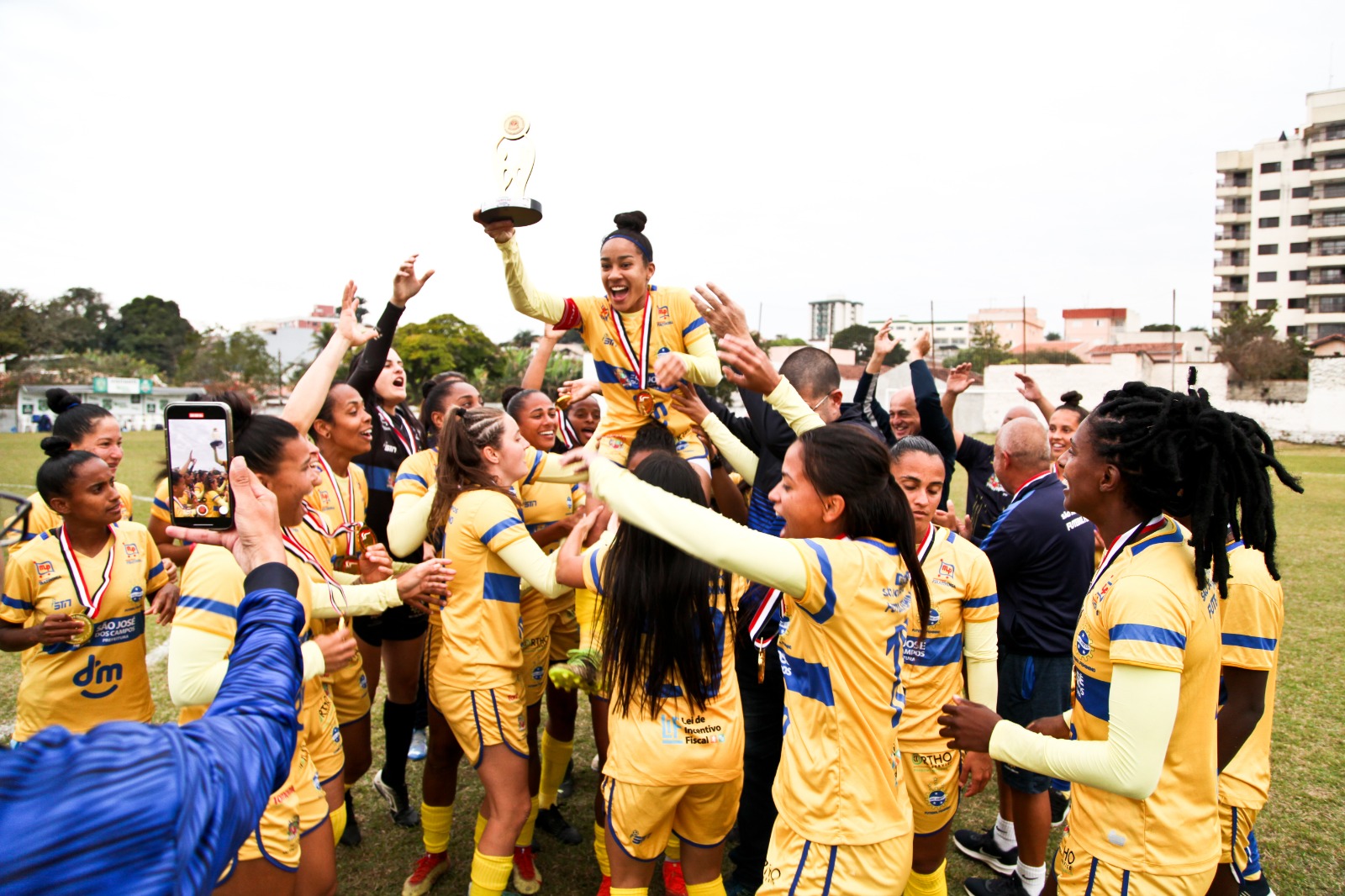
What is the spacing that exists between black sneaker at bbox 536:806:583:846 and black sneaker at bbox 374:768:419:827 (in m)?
0.80

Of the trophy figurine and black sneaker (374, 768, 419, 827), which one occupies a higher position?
the trophy figurine

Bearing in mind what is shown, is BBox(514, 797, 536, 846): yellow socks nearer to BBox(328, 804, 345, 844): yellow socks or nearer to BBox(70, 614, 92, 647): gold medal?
BBox(328, 804, 345, 844): yellow socks

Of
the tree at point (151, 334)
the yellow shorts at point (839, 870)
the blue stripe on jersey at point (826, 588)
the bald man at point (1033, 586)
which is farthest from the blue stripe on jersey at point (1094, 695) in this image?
the tree at point (151, 334)

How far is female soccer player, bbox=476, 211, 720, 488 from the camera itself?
16.2 feet

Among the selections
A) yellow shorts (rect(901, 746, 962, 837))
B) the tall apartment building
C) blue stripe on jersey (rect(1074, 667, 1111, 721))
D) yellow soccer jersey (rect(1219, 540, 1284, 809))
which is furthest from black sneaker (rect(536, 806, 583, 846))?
the tall apartment building

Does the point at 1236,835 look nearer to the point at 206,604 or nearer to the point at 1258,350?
the point at 206,604

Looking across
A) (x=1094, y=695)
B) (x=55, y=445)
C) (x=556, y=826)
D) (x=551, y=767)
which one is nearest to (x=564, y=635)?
(x=551, y=767)

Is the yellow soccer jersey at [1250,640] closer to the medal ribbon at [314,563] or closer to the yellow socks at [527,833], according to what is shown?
the yellow socks at [527,833]

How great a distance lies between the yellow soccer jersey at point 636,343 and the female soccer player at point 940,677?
1.93 metres

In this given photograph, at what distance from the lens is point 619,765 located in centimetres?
325

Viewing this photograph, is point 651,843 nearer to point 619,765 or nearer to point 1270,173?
point 619,765

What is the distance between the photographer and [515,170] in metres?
4.12

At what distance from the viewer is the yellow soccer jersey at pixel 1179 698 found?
2.32m

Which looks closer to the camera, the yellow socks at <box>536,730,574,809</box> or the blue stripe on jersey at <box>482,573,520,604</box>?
the blue stripe on jersey at <box>482,573,520,604</box>
